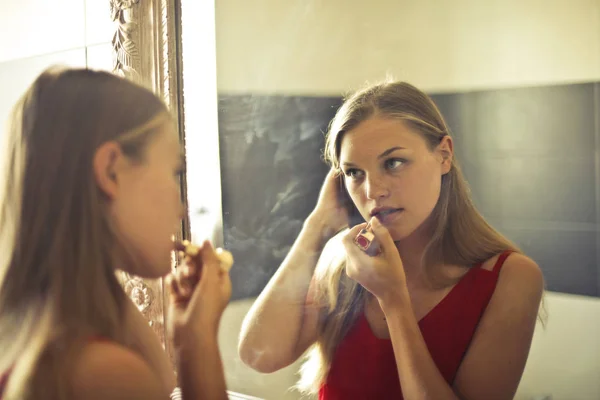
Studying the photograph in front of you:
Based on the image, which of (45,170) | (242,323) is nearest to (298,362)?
(242,323)

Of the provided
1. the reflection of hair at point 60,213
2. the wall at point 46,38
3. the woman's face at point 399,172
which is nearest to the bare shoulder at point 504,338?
the woman's face at point 399,172

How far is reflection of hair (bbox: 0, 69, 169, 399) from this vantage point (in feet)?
2.11

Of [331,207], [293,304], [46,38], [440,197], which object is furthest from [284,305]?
[46,38]

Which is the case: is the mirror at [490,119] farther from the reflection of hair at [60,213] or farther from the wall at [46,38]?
the wall at [46,38]

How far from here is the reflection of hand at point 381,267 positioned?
2.35 ft

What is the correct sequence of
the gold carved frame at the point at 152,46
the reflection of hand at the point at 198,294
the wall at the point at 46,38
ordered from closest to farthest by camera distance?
1. the reflection of hand at the point at 198,294
2. the gold carved frame at the point at 152,46
3. the wall at the point at 46,38

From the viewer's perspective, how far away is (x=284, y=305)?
81 centimetres

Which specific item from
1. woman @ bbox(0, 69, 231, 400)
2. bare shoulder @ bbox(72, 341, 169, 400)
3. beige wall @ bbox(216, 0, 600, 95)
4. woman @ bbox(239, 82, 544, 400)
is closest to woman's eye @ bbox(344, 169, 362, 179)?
woman @ bbox(239, 82, 544, 400)

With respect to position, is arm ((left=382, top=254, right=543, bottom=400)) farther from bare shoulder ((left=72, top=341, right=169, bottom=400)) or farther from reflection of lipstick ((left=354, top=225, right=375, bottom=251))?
bare shoulder ((left=72, top=341, right=169, bottom=400))

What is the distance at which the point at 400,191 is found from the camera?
706mm

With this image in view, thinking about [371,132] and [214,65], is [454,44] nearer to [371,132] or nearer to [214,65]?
[371,132]

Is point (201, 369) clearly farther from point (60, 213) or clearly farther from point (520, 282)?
point (520, 282)

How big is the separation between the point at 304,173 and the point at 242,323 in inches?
8.3

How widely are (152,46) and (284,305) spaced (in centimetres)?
49
